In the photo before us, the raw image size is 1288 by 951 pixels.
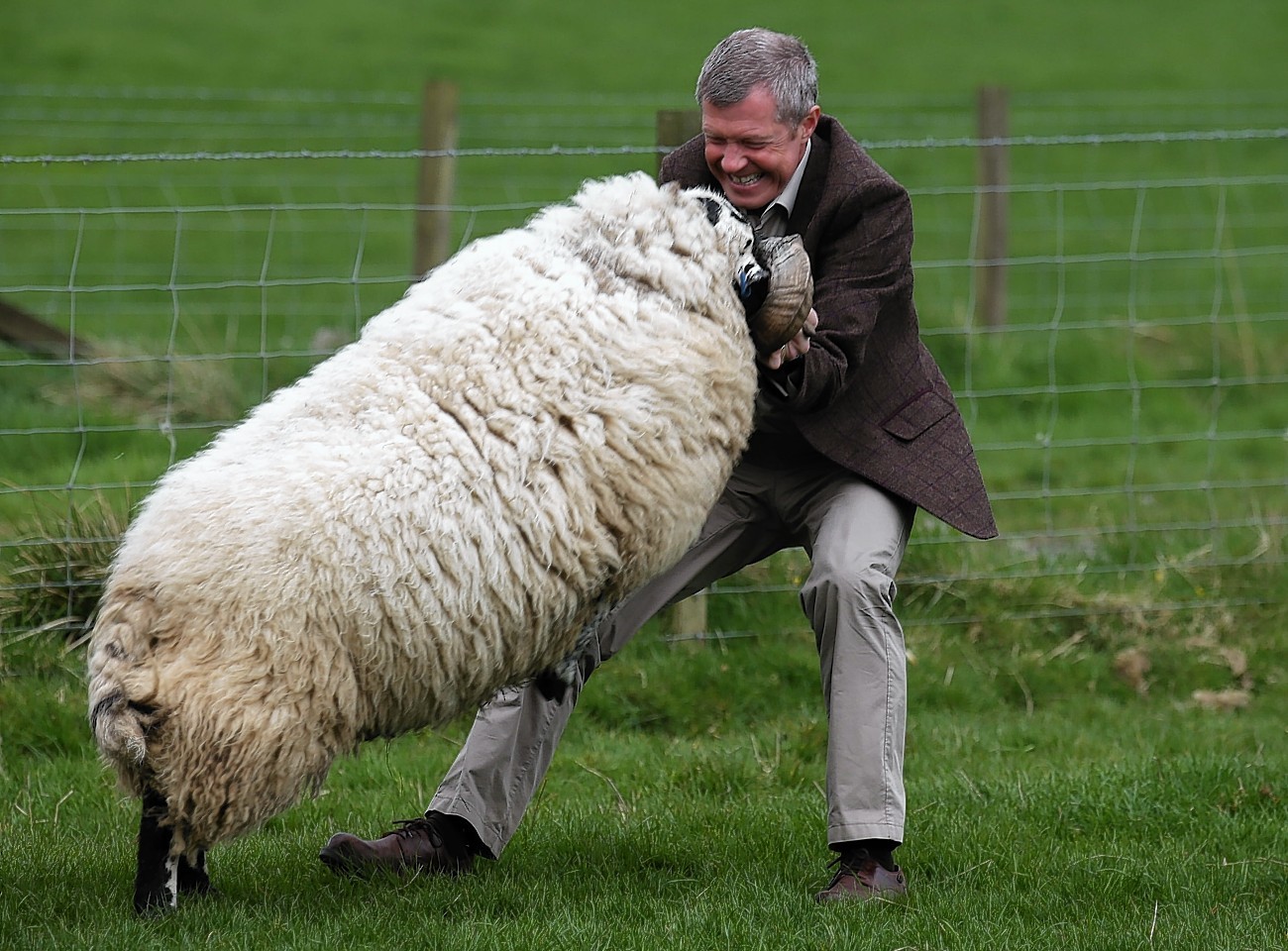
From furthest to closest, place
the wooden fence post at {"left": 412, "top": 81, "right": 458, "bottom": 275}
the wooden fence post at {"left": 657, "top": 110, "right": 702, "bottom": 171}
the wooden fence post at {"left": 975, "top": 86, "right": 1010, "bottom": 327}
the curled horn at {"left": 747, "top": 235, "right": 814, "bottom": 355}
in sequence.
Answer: the wooden fence post at {"left": 975, "top": 86, "right": 1010, "bottom": 327}, the wooden fence post at {"left": 412, "top": 81, "right": 458, "bottom": 275}, the wooden fence post at {"left": 657, "top": 110, "right": 702, "bottom": 171}, the curled horn at {"left": 747, "top": 235, "right": 814, "bottom": 355}

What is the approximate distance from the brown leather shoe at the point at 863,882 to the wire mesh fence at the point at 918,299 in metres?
2.12

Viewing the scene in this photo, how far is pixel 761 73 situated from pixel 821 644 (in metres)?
1.31

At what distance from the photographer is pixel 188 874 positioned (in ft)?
10.9

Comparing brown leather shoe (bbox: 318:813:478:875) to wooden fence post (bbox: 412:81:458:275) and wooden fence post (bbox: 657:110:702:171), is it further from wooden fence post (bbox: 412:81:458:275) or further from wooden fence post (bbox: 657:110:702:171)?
wooden fence post (bbox: 412:81:458:275)

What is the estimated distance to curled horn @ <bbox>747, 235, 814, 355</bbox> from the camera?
133 inches

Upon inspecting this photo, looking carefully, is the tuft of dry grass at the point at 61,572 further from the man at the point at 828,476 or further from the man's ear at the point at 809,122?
the man's ear at the point at 809,122

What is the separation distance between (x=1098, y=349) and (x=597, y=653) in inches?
222

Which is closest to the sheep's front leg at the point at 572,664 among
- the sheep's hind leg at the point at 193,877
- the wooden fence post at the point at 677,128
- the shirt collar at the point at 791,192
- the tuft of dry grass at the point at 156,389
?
the sheep's hind leg at the point at 193,877

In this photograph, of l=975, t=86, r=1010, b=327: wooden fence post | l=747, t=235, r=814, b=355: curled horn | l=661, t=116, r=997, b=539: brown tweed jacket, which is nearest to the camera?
l=747, t=235, r=814, b=355: curled horn

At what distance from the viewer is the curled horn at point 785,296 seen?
339 cm

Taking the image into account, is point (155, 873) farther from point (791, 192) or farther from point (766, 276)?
point (791, 192)

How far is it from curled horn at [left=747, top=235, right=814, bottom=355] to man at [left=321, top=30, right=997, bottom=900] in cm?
6

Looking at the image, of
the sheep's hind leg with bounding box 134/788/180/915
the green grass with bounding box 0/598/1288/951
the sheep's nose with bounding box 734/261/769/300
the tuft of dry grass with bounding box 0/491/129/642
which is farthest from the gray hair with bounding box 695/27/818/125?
the tuft of dry grass with bounding box 0/491/129/642

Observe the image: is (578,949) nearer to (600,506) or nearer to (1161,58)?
(600,506)
